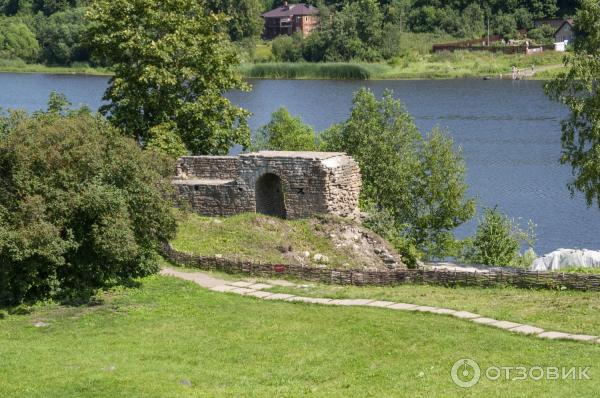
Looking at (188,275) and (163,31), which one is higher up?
(163,31)

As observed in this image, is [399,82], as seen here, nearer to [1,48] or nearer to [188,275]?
[1,48]

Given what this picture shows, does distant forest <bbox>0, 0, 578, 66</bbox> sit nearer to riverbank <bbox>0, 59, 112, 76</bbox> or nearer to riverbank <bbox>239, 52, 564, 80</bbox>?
riverbank <bbox>0, 59, 112, 76</bbox>

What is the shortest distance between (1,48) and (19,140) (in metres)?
120

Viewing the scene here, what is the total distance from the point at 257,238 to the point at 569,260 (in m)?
13.5

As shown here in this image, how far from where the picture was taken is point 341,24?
129m

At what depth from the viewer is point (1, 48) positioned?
14200 cm

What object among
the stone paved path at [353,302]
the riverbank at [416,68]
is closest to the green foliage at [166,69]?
the stone paved path at [353,302]

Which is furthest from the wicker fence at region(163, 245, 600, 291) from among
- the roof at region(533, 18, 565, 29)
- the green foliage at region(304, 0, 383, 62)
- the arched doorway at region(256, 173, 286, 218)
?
the roof at region(533, 18, 565, 29)

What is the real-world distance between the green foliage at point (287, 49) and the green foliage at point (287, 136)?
7973 cm

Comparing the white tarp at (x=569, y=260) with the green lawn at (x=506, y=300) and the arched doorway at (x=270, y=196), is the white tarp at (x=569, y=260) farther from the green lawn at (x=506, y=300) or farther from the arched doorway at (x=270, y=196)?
the green lawn at (x=506, y=300)

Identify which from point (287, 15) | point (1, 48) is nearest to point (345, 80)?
point (287, 15)

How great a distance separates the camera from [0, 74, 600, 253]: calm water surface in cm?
5434

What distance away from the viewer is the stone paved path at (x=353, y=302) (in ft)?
75.9

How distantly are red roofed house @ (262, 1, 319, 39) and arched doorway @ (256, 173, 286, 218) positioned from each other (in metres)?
117
